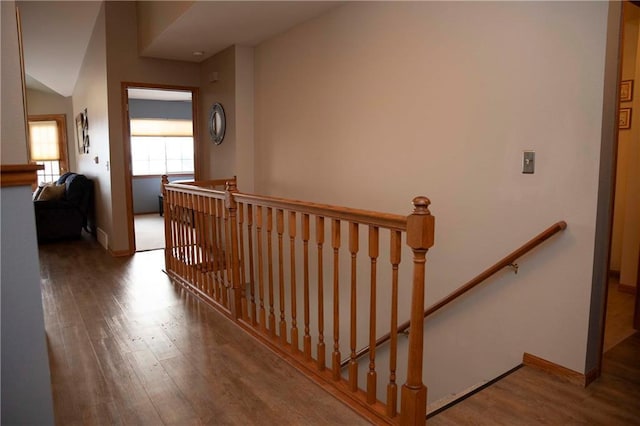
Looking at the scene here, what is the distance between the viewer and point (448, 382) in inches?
116

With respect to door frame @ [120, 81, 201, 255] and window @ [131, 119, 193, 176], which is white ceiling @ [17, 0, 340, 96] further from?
window @ [131, 119, 193, 176]

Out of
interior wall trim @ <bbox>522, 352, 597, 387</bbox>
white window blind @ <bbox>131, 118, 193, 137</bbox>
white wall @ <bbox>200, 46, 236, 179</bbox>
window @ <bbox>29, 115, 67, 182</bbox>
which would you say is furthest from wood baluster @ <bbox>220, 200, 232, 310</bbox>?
window @ <bbox>29, 115, 67, 182</bbox>

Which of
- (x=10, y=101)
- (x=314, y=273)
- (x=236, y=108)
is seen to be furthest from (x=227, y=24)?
(x=10, y=101)

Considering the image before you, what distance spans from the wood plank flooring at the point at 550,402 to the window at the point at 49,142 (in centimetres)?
971

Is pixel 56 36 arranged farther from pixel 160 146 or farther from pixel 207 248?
pixel 207 248

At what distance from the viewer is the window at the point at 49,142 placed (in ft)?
30.0

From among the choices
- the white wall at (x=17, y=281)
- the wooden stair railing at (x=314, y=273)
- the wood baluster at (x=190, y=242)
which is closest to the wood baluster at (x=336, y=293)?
the wooden stair railing at (x=314, y=273)

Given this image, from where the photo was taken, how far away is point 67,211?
637 cm

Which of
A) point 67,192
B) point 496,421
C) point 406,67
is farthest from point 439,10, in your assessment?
point 67,192

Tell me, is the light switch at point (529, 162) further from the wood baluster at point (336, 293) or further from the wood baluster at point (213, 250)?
the wood baluster at point (213, 250)

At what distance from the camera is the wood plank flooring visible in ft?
6.60

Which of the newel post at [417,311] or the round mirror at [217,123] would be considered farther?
the round mirror at [217,123]

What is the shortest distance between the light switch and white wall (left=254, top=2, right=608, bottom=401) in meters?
0.03

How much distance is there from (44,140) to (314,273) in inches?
307
